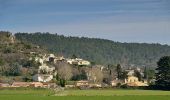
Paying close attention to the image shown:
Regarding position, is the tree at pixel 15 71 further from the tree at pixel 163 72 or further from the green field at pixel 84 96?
the green field at pixel 84 96

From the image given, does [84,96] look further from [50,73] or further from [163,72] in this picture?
[50,73]

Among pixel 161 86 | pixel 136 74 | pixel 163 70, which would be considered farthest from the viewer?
pixel 136 74

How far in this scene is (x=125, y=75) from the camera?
6521 inches

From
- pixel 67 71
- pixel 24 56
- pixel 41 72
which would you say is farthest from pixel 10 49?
pixel 67 71

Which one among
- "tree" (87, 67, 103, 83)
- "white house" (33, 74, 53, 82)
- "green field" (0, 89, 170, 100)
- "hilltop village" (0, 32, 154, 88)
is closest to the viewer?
"green field" (0, 89, 170, 100)

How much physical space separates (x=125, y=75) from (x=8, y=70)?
1460 inches

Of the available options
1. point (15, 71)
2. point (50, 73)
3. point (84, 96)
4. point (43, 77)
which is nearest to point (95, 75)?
point (50, 73)

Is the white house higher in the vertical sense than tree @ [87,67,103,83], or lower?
lower

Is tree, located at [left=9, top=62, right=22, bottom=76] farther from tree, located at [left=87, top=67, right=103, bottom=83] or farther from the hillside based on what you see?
tree, located at [left=87, top=67, right=103, bottom=83]

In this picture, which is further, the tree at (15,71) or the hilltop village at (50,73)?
the tree at (15,71)

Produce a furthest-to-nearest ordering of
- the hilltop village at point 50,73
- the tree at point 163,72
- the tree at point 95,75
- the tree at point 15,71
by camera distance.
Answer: the tree at point 95,75
the tree at point 15,71
the hilltop village at point 50,73
the tree at point 163,72

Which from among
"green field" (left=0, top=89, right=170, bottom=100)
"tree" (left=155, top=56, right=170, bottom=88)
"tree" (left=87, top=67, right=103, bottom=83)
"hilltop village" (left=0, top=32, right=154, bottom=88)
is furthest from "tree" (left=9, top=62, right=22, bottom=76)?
"green field" (left=0, top=89, right=170, bottom=100)

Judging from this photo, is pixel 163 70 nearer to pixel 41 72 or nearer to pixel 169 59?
pixel 169 59

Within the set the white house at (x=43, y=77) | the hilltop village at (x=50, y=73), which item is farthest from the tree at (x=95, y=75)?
the white house at (x=43, y=77)
